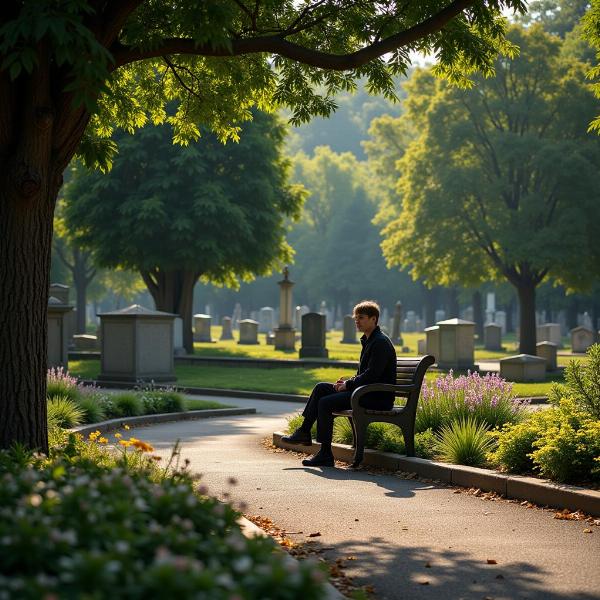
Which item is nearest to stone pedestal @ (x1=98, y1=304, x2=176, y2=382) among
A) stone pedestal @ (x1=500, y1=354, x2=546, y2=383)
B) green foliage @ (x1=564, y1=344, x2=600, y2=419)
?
stone pedestal @ (x1=500, y1=354, x2=546, y2=383)

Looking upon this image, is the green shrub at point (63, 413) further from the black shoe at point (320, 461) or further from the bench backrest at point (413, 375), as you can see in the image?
the bench backrest at point (413, 375)

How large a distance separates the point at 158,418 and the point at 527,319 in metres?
22.4

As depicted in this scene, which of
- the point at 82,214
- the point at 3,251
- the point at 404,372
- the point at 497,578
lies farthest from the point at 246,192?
the point at 497,578

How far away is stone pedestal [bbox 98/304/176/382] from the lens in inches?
970

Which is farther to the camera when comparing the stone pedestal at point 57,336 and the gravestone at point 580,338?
the gravestone at point 580,338

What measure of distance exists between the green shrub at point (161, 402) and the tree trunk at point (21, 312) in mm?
8889

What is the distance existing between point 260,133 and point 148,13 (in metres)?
29.1

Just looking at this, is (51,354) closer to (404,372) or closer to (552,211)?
(404,372)

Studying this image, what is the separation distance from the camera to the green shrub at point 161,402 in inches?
681

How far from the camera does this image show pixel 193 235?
3519cm

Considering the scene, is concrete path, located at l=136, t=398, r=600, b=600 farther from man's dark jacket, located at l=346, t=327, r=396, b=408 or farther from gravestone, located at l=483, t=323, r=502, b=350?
gravestone, located at l=483, t=323, r=502, b=350

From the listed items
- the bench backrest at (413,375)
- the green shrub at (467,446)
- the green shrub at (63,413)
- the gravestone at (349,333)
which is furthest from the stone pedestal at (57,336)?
the gravestone at (349,333)

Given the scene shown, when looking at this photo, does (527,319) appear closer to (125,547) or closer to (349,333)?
(349,333)

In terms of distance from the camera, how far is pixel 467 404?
11.6 meters
